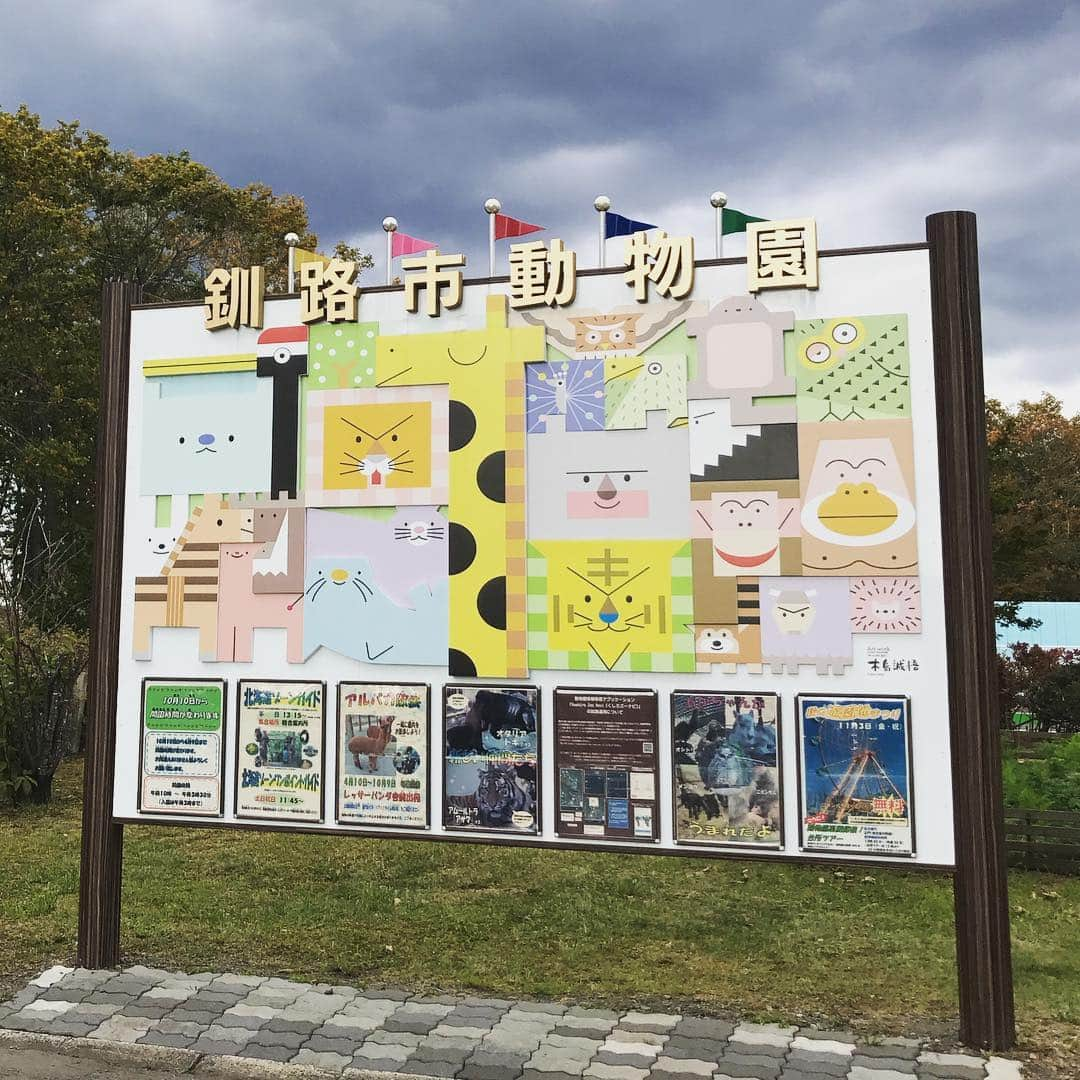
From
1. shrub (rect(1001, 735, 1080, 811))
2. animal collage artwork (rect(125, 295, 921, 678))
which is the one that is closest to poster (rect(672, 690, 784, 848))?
animal collage artwork (rect(125, 295, 921, 678))

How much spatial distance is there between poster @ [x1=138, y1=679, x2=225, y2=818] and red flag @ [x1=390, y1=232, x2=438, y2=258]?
9.53 ft

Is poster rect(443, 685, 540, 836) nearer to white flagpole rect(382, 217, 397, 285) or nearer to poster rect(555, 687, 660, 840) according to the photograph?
poster rect(555, 687, 660, 840)

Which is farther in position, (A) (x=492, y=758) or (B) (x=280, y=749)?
(B) (x=280, y=749)

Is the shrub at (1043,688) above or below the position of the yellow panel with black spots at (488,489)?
below

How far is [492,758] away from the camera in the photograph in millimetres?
5703

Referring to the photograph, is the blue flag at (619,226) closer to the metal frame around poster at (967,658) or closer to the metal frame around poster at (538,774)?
the metal frame around poster at (967,658)

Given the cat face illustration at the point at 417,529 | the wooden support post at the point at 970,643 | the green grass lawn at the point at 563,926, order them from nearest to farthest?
the wooden support post at the point at 970,643 → the cat face illustration at the point at 417,529 → the green grass lawn at the point at 563,926

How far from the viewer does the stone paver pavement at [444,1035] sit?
15.9 feet

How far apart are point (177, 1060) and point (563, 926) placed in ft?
9.97

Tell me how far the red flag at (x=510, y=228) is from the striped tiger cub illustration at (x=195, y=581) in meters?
2.31

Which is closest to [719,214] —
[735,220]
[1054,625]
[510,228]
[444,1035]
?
[735,220]

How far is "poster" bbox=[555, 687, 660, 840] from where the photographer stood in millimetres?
5477

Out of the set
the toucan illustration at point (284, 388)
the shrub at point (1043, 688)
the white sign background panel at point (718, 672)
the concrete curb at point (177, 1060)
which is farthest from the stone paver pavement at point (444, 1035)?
the shrub at point (1043, 688)

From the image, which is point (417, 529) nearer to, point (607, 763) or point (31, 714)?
point (607, 763)
